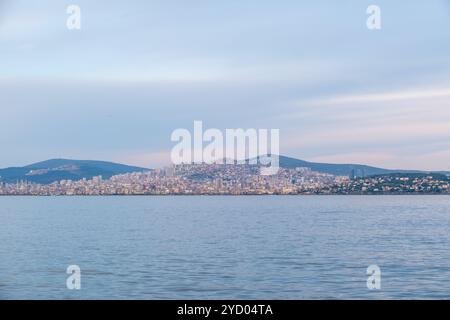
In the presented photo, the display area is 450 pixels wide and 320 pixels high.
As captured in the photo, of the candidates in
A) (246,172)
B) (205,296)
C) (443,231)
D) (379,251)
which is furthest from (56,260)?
(246,172)

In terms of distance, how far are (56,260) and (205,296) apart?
48.2 ft

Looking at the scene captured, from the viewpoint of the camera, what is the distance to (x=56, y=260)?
118 ft

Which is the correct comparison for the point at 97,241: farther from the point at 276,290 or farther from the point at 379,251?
the point at 276,290

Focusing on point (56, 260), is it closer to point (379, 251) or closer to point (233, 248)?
point (233, 248)

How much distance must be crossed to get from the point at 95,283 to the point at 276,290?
681 cm

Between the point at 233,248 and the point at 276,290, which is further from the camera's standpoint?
the point at 233,248
